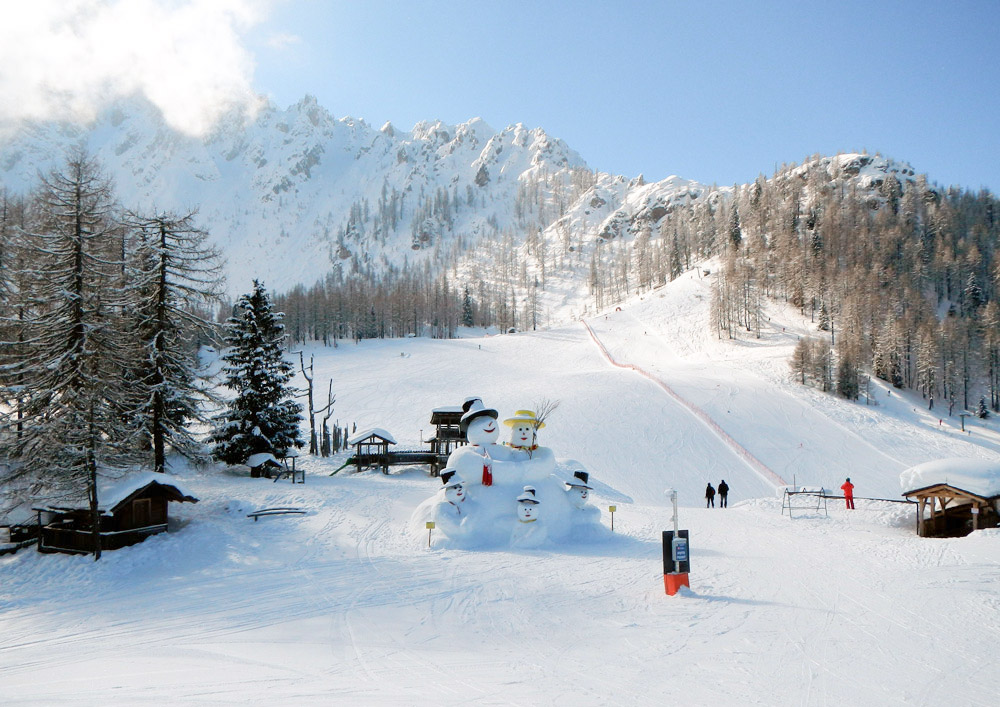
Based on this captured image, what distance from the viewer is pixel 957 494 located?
1855 cm

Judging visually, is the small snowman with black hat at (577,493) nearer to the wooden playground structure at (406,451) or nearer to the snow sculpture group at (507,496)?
the snow sculpture group at (507,496)

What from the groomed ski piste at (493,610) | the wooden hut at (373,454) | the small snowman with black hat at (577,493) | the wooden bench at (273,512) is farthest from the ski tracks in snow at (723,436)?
the wooden bench at (273,512)

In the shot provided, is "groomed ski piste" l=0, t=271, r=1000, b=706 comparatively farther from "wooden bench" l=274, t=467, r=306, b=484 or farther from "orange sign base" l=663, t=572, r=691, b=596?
"wooden bench" l=274, t=467, r=306, b=484

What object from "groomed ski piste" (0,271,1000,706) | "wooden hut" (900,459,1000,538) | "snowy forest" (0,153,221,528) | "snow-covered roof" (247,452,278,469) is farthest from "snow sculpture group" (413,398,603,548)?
"snow-covered roof" (247,452,278,469)

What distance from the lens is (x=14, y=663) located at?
986cm

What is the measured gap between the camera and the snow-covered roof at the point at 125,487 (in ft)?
56.1

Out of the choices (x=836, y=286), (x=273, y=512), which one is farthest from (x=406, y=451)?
(x=836, y=286)

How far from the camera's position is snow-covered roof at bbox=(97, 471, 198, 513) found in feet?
56.1

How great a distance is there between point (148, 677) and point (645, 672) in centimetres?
745

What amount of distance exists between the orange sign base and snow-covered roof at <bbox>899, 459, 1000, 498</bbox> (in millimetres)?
12038

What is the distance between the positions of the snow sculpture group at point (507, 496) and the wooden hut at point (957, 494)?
1128 centimetres

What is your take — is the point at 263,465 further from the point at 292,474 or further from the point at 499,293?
the point at 499,293

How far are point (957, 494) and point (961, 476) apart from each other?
0.75 m

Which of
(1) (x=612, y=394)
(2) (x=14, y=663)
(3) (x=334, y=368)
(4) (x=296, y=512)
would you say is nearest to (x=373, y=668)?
(2) (x=14, y=663)
